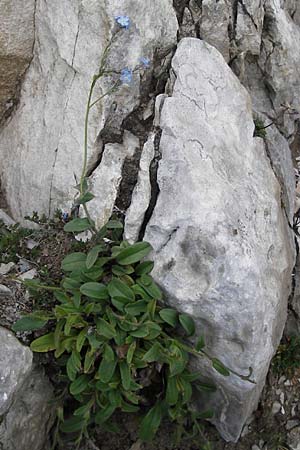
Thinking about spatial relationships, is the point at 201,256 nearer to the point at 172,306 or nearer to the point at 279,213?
the point at 172,306

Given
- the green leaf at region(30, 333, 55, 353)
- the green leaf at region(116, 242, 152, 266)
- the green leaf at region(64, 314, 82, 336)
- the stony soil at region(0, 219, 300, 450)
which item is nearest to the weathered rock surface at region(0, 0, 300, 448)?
the green leaf at region(116, 242, 152, 266)

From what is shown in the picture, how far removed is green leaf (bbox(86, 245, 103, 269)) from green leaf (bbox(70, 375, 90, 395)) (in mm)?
721

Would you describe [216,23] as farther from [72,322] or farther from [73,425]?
[73,425]

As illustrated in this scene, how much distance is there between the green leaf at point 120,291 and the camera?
12.4 ft

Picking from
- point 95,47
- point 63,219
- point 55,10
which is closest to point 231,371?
point 63,219

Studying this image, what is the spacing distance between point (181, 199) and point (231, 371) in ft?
3.61

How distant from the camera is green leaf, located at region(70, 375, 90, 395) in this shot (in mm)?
3910

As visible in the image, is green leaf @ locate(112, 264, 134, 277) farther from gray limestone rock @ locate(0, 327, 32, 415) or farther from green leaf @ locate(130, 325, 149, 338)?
gray limestone rock @ locate(0, 327, 32, 415)

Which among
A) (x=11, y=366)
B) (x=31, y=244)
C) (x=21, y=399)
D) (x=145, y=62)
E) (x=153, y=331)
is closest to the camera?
(x=11, y=366)

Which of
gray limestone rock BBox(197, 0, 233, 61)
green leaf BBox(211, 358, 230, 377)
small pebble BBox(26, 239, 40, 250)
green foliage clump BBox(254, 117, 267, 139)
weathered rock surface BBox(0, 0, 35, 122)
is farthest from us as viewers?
green foliage clump BBox(254, 117, 267, 139)

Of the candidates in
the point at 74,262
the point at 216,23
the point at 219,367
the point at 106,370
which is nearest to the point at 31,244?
the point at 74,262

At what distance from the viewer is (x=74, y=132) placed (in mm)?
4355

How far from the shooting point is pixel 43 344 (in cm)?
391

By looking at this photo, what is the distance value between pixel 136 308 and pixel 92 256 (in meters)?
0.40
